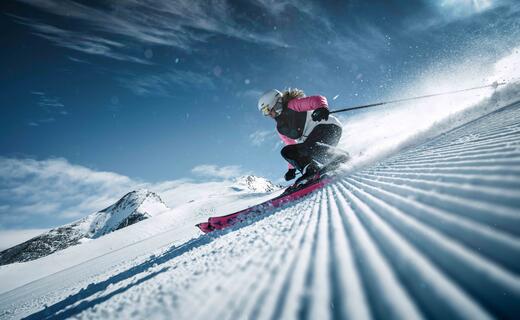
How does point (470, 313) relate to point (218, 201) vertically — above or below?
below

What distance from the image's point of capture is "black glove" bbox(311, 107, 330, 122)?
5090mm

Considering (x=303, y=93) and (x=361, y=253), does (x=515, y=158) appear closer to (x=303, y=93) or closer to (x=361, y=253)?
(x=361, y=253)

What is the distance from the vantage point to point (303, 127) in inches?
223

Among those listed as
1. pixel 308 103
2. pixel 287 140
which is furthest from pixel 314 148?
pixel 287 140

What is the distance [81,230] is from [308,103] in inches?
7184

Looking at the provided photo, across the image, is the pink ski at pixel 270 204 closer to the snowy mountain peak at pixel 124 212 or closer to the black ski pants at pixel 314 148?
the black ski pants at pixel 314 148

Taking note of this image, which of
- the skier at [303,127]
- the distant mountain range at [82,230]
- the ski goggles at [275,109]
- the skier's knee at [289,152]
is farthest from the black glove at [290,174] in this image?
the distant mountain range at [82,230]

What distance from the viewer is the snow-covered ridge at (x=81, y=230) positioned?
4828 inches

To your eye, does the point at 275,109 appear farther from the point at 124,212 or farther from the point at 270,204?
the point at 124,212

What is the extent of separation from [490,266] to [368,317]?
0.39 m

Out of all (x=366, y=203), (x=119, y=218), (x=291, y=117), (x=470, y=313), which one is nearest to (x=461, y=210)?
(x=470, y=313)

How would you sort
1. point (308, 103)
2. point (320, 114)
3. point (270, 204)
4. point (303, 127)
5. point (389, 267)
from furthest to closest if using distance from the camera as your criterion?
point (303, 127) → point (308, 103) → point (320, 114) → point (270, 204) → point (389, 267)

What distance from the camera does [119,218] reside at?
413 feet

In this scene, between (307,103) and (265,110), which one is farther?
(265,110)
